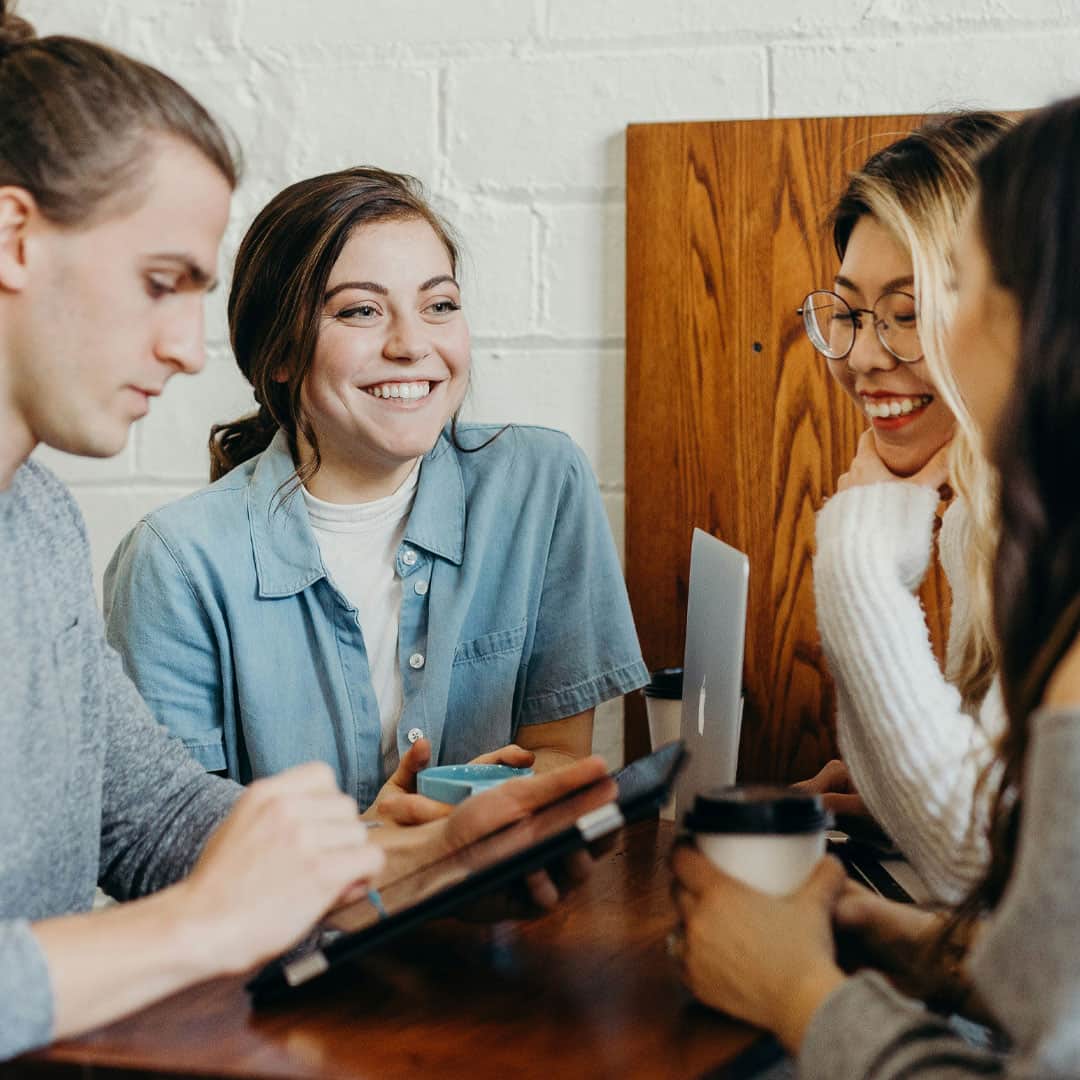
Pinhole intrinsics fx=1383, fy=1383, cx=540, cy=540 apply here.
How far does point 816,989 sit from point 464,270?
119 cm

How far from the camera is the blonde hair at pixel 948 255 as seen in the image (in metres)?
1.25

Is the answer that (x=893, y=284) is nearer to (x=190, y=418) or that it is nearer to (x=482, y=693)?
(x=482, y=693)

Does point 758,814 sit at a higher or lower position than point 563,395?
lower

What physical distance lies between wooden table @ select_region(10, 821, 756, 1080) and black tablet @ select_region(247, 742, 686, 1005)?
3cm

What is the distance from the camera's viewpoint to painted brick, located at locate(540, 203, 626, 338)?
1.71 meters

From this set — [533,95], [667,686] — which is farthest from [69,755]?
[533,95]

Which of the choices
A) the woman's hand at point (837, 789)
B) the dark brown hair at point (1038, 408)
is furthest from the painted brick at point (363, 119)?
the dark brown hair at point (1038, 408)

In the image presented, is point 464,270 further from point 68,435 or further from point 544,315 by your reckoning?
point 68,435

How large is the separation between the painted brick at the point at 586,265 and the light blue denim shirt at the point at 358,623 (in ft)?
0.62

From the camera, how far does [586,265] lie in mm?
1718

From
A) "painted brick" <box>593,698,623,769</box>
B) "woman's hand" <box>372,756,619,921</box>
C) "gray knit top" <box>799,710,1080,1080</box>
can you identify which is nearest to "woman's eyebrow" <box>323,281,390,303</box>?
"painted brick" <box>593,698,623,769</box>

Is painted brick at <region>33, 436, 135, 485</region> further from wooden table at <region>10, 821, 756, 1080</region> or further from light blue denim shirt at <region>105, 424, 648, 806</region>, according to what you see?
wooden table at <region>10, 821, 756, 1080</region>

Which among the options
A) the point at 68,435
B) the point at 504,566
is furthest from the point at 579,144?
the point at 68,435

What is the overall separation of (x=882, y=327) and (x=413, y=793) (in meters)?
0.64
